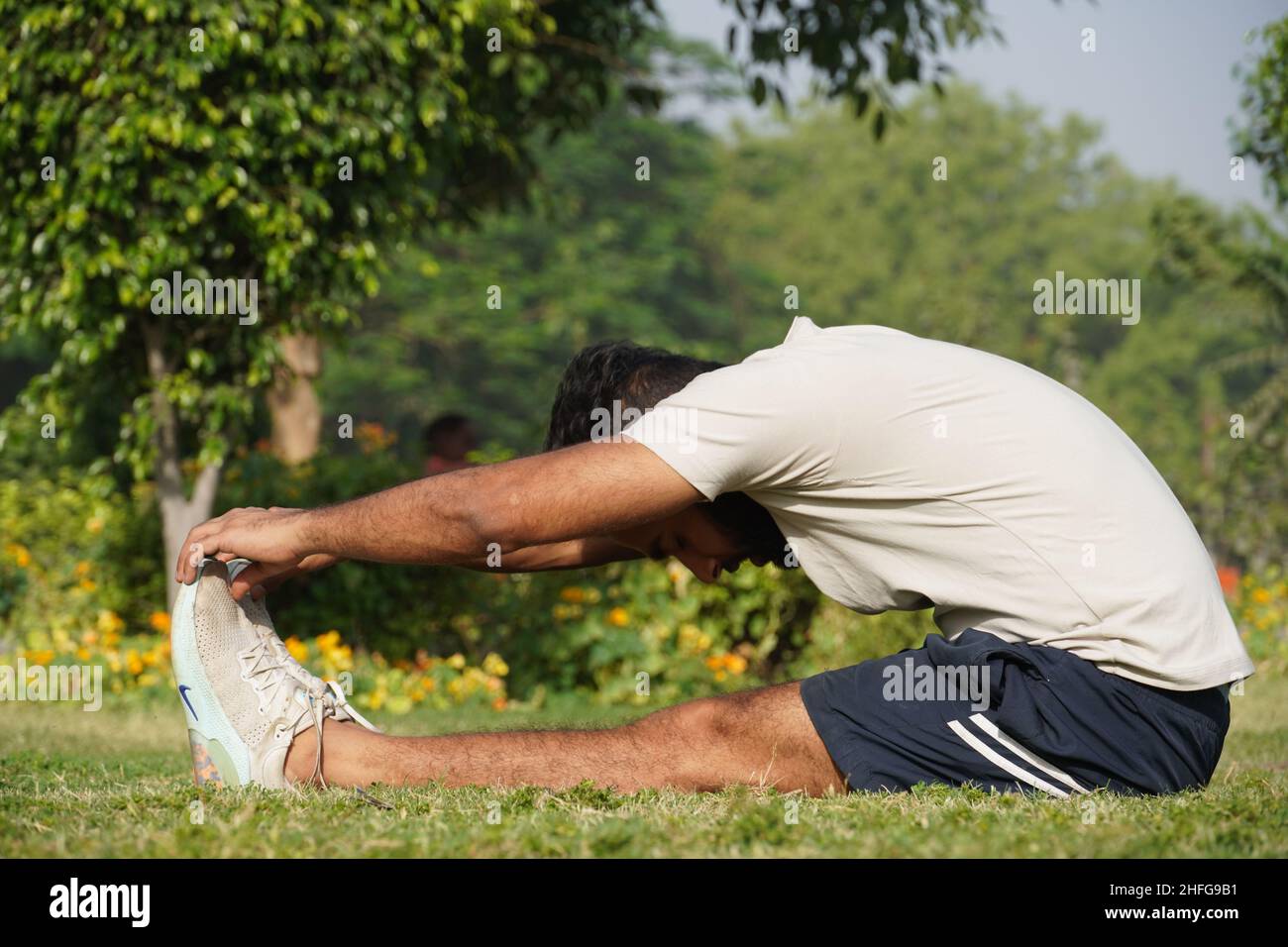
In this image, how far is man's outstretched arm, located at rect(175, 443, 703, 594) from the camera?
2.94 meters

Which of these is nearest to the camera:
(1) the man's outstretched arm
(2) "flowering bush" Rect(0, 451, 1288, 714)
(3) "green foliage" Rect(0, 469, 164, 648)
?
(1) the man's outstretched arm

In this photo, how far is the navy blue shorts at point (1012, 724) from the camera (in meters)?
3.02

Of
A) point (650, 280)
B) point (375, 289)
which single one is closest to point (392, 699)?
point (375, 289)

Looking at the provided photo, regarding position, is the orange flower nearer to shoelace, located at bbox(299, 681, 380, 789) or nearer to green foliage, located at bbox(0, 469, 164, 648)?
green foliage, located at bbox(0, 469, 164, 648)

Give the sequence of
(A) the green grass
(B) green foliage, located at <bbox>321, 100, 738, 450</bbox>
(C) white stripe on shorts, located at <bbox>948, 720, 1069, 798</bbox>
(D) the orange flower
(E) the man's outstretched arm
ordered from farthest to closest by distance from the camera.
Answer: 1. (B) green foliage, located at <bbox>321, 100, 738, 450</bbox>
2. (D) the orange flower
3. (C) white stripe on shorts, located at <bbox>948, 720, 1069, 798</bbox>
4. (E) the man's outstretched arm
5. (A) the green grass

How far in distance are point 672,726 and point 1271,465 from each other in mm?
11044

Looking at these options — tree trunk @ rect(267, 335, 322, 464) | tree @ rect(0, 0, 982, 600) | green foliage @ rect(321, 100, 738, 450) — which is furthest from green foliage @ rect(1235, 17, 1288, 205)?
green foliage @ rect(321, 100, 738, 450)

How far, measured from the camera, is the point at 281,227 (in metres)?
6.50

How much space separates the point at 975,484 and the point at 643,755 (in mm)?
981

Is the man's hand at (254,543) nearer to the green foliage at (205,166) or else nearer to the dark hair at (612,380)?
the dark hair at (612,380)

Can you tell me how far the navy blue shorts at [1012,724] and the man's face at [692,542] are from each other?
1.60 ft

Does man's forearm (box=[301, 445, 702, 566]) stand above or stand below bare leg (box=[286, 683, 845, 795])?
A: above

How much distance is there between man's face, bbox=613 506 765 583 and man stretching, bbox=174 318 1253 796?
0.26 metres

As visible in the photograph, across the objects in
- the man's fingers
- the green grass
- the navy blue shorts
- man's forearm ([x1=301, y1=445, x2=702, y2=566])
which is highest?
man's forearm ([x1=301, y1=445, x2=702, y2=566])
